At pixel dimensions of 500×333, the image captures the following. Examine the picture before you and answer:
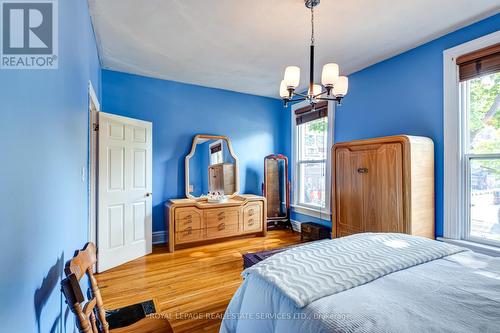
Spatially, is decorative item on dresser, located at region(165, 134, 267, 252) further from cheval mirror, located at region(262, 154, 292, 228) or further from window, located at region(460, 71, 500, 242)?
window, located at region(460, 71, 500, 242)

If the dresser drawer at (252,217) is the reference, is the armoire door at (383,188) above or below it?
above

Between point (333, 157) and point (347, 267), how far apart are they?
207cm

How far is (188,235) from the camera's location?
11.8 ft

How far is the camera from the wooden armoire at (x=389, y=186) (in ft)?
7.70

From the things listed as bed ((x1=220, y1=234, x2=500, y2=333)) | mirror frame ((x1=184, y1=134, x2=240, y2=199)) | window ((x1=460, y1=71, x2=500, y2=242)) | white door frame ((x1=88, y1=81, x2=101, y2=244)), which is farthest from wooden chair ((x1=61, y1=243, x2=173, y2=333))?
window ((x1=460, y1=71, x2=500, y2=242))

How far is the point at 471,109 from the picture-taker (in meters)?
2.39

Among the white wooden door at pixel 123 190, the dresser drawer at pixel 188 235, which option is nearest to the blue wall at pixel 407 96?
the dresser drawer at pixel 188 235

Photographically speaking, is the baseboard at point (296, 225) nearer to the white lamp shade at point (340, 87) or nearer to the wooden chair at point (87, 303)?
the white lamp shade at point (340, 87)

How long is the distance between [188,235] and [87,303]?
8.18 feet

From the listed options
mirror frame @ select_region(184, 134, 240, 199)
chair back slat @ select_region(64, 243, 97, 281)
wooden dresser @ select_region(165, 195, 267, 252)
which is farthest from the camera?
mirror frame @ select_region(184, 134, 240, 199)

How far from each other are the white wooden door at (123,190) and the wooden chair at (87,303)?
1.79 m

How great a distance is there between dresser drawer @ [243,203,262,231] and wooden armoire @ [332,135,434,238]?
5.39 ft

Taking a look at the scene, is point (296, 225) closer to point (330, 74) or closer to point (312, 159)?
point (312, 159)

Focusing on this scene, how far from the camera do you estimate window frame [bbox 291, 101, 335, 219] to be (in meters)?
3.85
